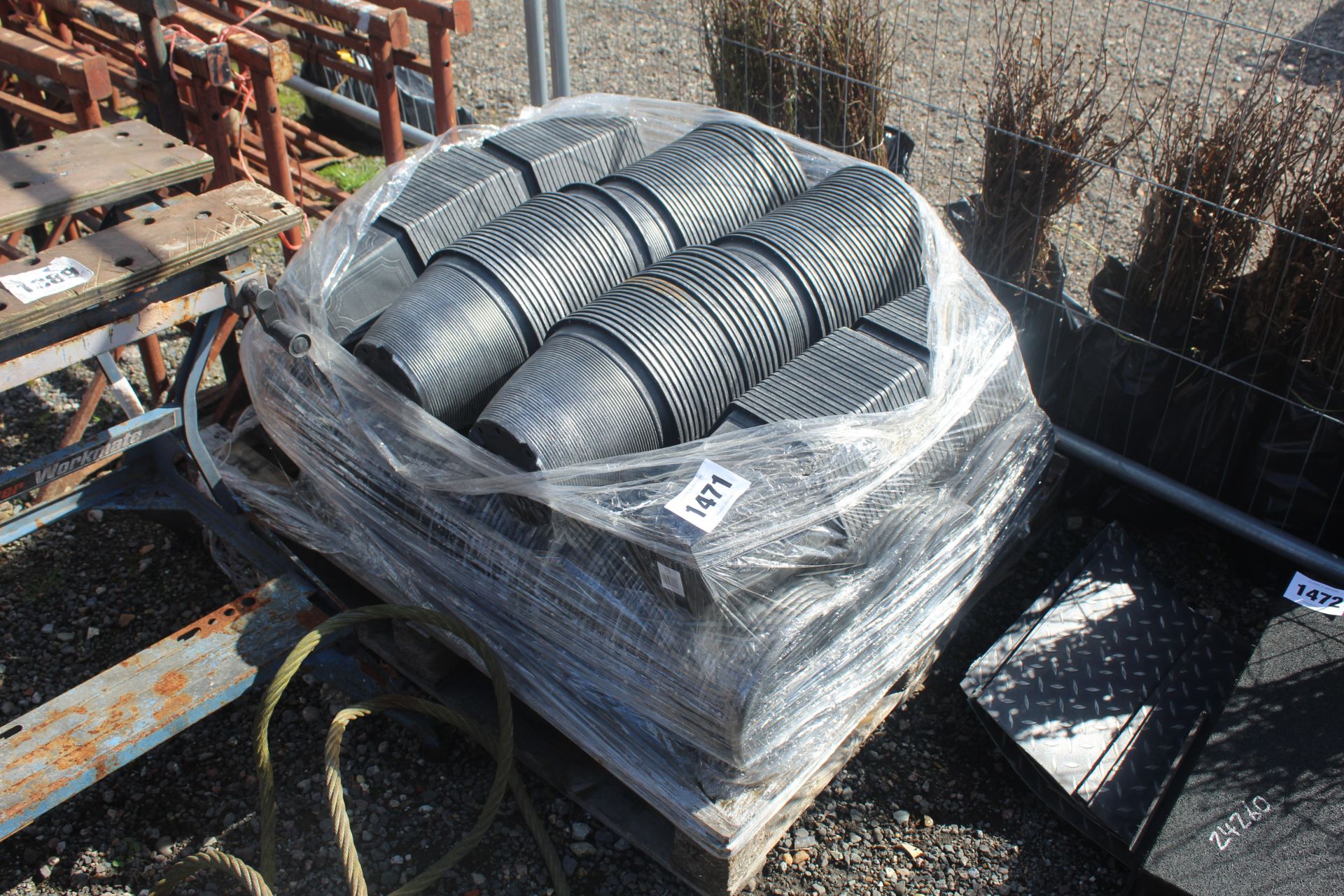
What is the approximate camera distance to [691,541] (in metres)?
2.19

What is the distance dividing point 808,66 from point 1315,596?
2320 millimetres

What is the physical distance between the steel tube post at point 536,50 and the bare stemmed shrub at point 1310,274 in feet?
9.32

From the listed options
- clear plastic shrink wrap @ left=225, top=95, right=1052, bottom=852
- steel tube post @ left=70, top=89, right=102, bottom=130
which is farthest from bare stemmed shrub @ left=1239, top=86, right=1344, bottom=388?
steel tube post @ left=70, top=89, right=102, bottom=130

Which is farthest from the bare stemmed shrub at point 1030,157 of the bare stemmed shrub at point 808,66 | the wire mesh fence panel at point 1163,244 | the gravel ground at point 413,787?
the gravel ground at point 413,787

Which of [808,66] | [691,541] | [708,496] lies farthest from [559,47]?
[691,541]

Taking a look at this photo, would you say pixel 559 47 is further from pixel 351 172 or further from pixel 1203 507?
pixel 1203 507

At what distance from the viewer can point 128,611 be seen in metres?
3.24

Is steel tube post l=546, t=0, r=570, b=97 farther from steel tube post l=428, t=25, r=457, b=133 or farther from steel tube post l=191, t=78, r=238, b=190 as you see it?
steel tube post l=191, t=78, r=238, b=190

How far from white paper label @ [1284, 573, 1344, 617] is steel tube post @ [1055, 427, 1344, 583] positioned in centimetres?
19

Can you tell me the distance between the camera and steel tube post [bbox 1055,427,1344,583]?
315 cm

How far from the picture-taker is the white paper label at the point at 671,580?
2266mm

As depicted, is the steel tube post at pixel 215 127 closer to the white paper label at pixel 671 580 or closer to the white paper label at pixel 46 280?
the white paper label at pixel 46 280

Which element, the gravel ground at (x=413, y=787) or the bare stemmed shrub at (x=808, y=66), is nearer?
the gravel ground at (x=413, y=787)

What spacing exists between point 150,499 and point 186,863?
107 centimetres
